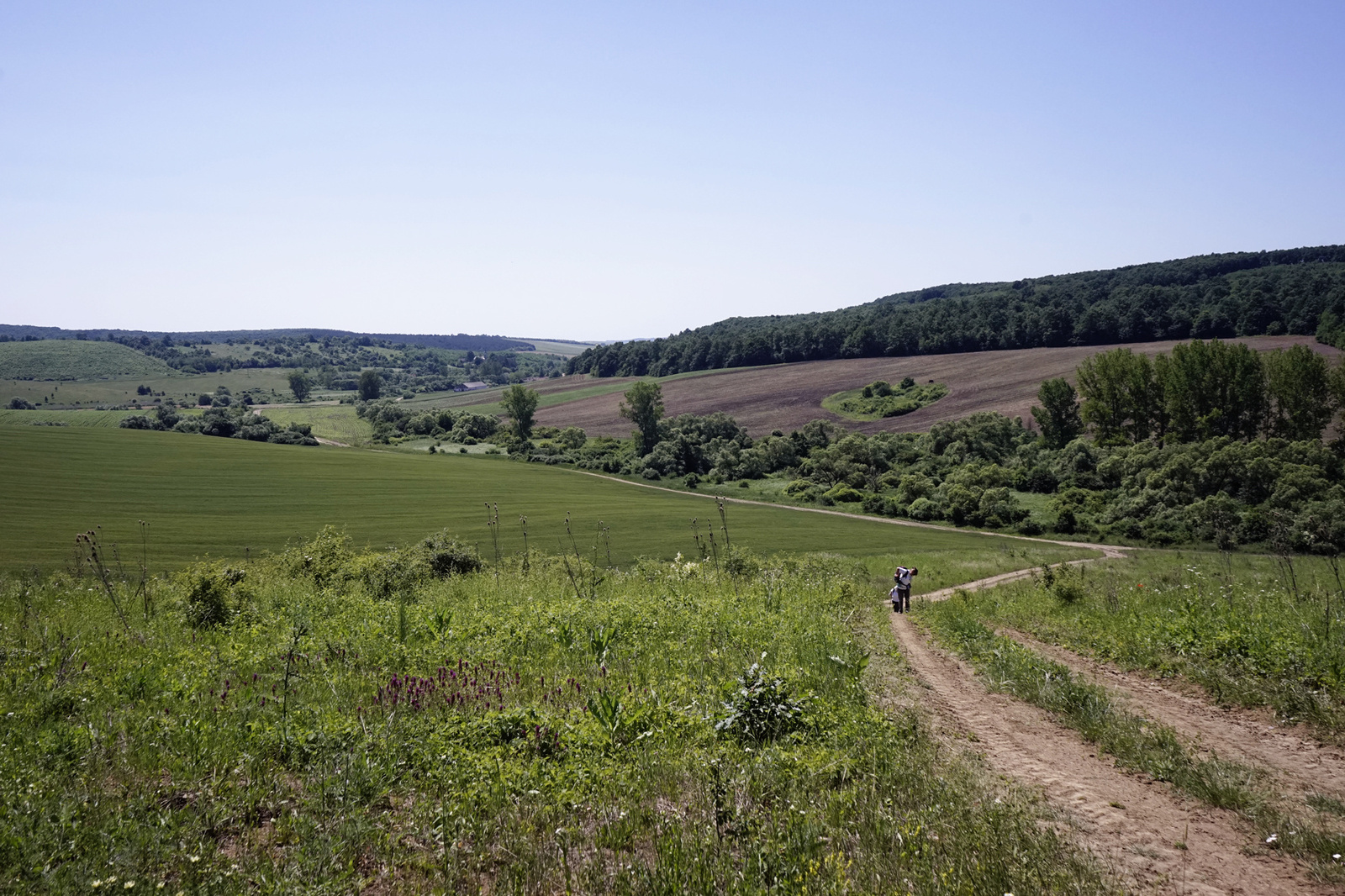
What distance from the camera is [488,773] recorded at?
251 inches

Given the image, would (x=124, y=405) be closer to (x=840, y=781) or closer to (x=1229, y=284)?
(x=840, y=781)

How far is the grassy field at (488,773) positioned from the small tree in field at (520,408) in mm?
110123

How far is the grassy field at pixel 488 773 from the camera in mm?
4996

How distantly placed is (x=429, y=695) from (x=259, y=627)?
5.36 metres

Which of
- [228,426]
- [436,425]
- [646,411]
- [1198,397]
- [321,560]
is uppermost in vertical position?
[1198,397]

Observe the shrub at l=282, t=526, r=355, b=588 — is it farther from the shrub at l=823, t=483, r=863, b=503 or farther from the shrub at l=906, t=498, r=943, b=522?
the shrub at l=823, t=483, r=863, b=503

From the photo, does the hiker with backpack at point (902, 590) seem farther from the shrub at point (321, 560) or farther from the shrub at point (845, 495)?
the shrub at point (845, 495)

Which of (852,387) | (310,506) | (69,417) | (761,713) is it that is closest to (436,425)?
→ (69,417)

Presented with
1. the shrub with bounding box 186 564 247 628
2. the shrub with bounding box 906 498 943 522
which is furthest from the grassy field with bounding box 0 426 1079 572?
the shrub with bounding box 186 564 247 628

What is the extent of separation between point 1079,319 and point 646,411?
283 feet

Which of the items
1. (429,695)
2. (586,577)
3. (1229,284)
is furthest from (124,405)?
(1229,284)

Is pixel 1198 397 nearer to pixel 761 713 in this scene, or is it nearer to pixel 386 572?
pixel 386 572

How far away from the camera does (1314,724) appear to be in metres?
8.20

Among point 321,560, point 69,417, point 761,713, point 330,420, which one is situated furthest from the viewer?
point 330,420
